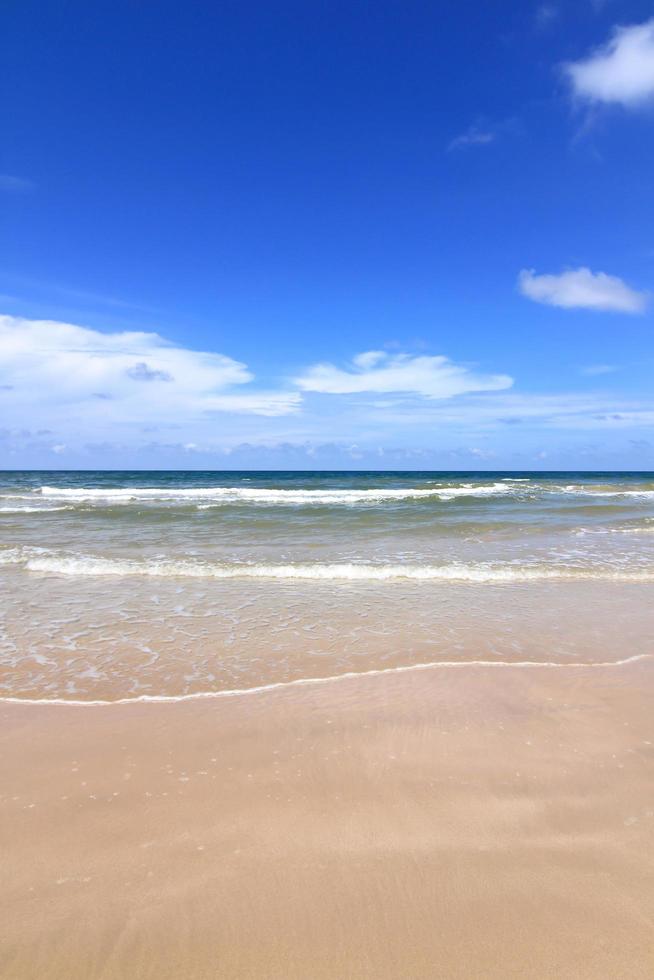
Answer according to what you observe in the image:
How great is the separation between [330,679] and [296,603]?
2675 mm

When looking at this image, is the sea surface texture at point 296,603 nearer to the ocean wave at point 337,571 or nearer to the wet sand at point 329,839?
the ocean wave at point 337,571

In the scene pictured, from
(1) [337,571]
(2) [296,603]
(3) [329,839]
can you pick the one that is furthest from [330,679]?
(1) [337,571]

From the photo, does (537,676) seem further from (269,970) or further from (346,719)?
(269,970)

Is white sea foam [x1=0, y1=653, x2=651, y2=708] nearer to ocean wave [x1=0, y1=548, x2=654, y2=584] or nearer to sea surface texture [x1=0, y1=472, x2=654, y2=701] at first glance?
sea surface texture [x1=0, y1=472, x2=654, y2=701]

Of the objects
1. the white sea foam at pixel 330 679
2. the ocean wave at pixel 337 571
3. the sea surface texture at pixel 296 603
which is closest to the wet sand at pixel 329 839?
the white sea foam at pixel 330 679

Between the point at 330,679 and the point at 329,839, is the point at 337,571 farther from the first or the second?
the point at 329,839

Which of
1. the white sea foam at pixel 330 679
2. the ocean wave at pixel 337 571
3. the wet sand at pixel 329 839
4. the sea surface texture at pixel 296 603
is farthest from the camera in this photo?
the ocean wave at pixel 337 571

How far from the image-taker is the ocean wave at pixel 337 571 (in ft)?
29.8

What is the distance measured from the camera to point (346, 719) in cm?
412

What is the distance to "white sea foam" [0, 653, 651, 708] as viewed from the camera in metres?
4.47

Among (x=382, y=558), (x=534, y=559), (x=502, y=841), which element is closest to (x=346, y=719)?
(x=502, y=841)

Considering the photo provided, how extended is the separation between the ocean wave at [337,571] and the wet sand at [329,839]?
4.76 metres

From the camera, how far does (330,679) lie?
494 cm

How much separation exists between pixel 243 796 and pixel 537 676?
3.06 metres
